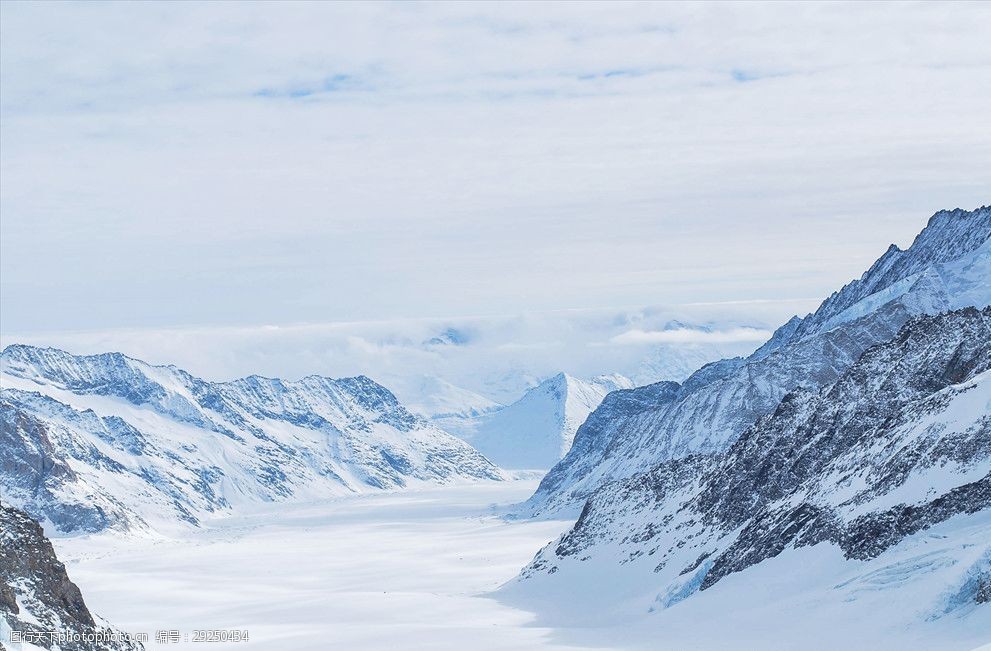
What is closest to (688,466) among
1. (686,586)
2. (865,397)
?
(865,397)

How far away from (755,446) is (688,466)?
72.3 ft

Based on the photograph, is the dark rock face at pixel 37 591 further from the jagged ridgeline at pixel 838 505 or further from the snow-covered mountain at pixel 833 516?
the jagged ridgeline at pixel 838 505

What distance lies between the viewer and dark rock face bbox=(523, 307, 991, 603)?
262ft

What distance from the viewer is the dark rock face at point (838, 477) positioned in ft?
262

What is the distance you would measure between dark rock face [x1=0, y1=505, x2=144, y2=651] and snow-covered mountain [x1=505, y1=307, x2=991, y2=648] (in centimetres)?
3917

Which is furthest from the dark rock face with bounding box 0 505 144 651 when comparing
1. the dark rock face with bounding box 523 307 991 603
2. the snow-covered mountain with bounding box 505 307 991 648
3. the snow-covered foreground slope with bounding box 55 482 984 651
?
the dark rock face with bounding box 523 307 991 603

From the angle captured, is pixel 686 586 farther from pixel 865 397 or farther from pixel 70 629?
pixel 70 629

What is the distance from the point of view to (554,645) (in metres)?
83.9

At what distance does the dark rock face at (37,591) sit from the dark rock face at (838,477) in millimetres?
43906

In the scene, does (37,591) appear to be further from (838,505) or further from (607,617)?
(607,617)

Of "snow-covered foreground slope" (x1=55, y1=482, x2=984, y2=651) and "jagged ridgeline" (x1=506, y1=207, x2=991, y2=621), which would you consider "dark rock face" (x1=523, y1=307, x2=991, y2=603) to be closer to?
"jagged ridgeline" (x1=506, y1=207, x2=991, y2=621)

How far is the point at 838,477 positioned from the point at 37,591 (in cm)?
5908

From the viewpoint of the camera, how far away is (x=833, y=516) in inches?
3420

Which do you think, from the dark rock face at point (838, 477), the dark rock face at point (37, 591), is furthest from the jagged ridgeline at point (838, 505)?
the dark rock face at point (37, 591)
